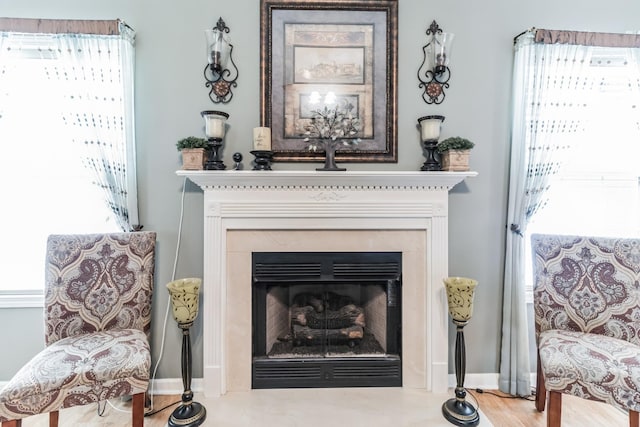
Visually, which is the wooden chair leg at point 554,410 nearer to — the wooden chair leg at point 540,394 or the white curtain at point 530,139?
the wooden chair leg at point 540,394

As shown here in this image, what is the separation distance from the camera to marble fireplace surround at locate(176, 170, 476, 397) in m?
1.99

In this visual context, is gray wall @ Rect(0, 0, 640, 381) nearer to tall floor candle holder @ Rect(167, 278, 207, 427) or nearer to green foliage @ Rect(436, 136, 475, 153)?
green foliage @ Rect(436, 136, 475, 153)

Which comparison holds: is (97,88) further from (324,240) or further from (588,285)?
(588,285)

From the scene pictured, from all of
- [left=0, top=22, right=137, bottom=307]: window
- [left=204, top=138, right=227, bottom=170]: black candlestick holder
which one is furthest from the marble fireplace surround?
[left=0, top=22, right=137, bottom=307]: window

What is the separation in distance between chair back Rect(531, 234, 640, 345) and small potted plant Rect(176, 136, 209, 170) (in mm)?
2063

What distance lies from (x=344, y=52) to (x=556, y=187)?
1725 mm

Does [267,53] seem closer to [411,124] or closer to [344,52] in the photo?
[344,52]

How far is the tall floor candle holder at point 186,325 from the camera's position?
173 cm

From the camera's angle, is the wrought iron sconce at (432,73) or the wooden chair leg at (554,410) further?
the wrought iron sconce at (432,73)

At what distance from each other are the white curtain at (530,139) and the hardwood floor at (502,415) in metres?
0.16

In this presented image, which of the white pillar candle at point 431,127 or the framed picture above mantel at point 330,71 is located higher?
the framed picture above mantel at point 330,71

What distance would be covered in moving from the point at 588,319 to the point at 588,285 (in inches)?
7.3

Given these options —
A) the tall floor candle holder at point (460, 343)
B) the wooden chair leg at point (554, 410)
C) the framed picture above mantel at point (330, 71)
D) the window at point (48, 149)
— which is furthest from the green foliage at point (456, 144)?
the window at point (48, 149)

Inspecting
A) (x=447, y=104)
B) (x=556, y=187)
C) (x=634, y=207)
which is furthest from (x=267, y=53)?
(x=634, y=207)
